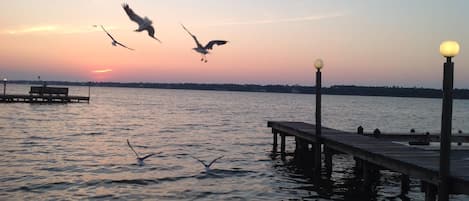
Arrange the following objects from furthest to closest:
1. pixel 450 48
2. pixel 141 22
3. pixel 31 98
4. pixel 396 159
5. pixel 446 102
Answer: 1. pixel 31 98
2. pixel 396 159
3. pixel 446 102
4. pixel 450 48
5. pixel 141 22

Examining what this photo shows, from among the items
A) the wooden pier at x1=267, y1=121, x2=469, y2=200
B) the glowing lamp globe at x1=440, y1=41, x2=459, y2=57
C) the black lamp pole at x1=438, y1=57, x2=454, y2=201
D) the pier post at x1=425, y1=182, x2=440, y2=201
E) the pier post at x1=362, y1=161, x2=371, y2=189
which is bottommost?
the pier post at x1=362, y1=161, x2=371, y2=189

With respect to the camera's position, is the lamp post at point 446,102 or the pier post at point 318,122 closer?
the lamp post at point 446,102

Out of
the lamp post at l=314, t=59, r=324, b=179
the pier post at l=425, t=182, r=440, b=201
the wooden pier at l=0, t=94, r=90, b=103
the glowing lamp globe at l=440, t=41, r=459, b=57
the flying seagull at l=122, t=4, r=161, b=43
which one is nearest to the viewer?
the flying seagull at l=122, t=4, r=161, b=43

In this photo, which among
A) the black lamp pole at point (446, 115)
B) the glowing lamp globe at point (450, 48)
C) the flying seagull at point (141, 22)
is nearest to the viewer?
the flying seagull at point (141, 22)

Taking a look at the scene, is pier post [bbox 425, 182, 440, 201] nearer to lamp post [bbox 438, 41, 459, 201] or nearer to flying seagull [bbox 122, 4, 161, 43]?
lamp post [bbox 438, 41, 459, 201]

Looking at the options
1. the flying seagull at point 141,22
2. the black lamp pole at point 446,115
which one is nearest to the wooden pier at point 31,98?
the flying seagull at point 141,22

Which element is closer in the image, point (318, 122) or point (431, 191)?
point (431, 191)

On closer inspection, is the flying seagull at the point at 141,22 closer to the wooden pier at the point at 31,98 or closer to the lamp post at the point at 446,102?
the lamp post at the point at 446,102

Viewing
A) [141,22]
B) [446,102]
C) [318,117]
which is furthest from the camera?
[318,117]

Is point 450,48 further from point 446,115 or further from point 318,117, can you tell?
point 318,117

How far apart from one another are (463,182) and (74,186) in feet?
37.7

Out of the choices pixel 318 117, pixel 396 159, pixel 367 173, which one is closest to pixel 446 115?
pixel 396 159

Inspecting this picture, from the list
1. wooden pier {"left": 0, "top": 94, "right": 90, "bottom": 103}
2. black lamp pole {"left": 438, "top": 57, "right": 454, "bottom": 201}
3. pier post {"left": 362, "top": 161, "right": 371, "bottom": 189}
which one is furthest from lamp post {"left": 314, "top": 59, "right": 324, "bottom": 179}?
wooden pier {"left": 0, "top": 94, "right": 90, "bottom": 103}

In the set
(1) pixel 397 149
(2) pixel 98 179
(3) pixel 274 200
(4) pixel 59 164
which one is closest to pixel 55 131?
(4) pixel 59 164
